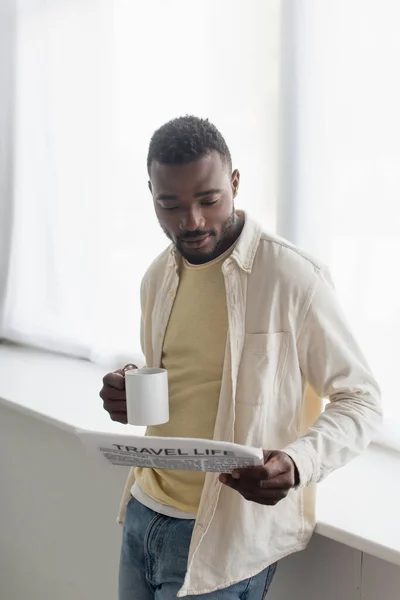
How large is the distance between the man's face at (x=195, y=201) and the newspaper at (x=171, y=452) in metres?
0.31

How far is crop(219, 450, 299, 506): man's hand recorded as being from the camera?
84 centimetres

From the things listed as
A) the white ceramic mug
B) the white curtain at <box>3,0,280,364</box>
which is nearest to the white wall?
the white curtain at <box>3,0,280,364</box>

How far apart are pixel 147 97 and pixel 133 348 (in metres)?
0.71

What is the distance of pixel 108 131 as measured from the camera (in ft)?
6.25

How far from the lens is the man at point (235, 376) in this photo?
38.0 inches

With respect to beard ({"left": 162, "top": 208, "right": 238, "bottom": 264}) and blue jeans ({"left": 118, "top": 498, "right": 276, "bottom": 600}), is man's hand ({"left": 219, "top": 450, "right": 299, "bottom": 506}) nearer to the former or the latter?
blue jeans ({"left": 118, "top": 498, "right": 276, "bottom": 600})

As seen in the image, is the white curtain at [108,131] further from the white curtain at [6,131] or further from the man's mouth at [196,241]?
the man's mouth at [196,241]

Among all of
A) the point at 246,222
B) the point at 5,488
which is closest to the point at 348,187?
the point at 246,222

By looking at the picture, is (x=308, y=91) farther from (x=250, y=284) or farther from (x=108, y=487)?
(x=108, y=487)

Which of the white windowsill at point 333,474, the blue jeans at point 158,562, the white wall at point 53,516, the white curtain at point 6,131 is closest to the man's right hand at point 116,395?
the blue jeans at point 158,562

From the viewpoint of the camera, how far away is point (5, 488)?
2.01m

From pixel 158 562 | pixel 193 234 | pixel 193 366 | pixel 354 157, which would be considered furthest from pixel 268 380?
pixel 354 157

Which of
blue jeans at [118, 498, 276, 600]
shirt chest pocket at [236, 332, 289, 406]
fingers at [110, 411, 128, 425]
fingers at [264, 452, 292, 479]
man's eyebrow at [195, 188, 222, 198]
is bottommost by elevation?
blue jeans at [118, 498, 276, 600]

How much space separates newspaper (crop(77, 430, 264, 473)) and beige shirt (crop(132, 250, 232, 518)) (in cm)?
16
